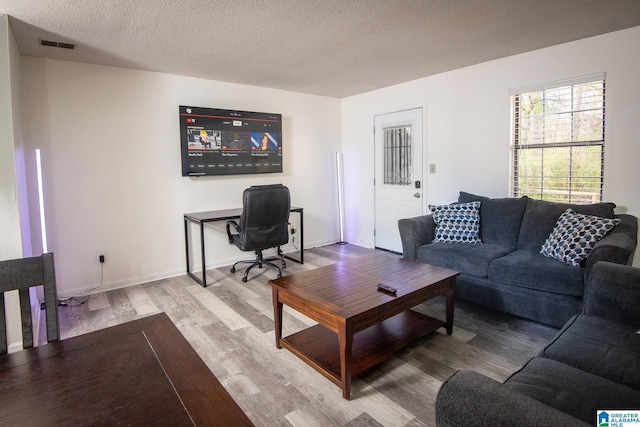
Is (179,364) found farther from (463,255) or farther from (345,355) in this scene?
(463,255)

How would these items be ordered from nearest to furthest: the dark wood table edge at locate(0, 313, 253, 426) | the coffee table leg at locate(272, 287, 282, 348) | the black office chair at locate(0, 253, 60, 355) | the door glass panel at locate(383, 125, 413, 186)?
the dark wood table edge at locate(0, 313, 253, 426) → the black office chair at locate(0, 253, 60, 355) → the coffee table leg at locate(272, 287, 282, 348) → the door glass panel at locate(383, 125, 413, 186)

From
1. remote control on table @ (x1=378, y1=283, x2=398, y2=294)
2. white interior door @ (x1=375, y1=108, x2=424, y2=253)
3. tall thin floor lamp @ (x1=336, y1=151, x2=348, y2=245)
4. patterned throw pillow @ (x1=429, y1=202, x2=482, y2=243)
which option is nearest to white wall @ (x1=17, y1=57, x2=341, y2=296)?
tall thin floor lamp @ (x1=336, y1=151, x2=348, y2=245)

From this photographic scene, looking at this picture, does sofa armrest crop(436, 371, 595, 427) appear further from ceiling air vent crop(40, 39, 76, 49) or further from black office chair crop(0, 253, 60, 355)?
ceiling air vent crop(40, 39, 76, 49)

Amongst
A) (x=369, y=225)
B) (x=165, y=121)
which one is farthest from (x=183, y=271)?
(x=369, y=225)

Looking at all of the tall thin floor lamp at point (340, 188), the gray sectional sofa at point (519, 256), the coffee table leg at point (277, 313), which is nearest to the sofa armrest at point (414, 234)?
the gray sectional sofa at point (519, 256)

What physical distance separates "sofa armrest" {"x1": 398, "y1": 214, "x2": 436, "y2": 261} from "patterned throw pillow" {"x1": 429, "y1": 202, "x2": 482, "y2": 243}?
121mm

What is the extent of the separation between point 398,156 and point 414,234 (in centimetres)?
175

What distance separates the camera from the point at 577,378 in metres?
1.39

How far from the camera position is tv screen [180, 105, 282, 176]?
168 inches

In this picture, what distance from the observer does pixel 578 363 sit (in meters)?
1.54

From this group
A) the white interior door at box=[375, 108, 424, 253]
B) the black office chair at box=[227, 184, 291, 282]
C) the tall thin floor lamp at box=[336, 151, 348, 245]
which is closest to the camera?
the black office chair at box=[227, 184, 291, 282]

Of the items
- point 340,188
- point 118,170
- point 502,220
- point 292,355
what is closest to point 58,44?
point 118,170

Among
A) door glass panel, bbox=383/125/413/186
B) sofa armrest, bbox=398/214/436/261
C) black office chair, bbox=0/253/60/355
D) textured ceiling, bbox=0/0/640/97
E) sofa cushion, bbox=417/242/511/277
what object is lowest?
sofa cushion, bbox=417/242/511/277

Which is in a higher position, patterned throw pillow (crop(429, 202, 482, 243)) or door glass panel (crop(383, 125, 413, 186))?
door glass panel (crop(383, 125, 413, 186))
